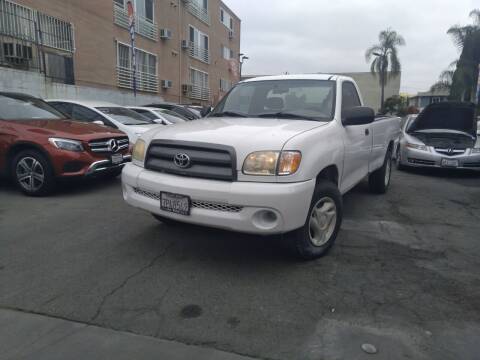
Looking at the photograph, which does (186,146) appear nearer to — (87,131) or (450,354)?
(450,354)

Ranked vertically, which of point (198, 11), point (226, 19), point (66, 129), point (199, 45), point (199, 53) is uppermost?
point (226, 19)

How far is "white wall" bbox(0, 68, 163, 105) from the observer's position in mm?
10328

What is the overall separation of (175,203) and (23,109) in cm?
477

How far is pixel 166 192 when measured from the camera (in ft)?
11.0

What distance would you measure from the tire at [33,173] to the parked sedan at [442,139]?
736cm

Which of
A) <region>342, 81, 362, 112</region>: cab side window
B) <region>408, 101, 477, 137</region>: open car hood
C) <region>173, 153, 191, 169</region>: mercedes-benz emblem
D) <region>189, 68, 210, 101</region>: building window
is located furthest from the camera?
<region>189, 68, 210, 101</region>: building window

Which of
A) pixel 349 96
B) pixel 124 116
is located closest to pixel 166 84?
pixel 124 116

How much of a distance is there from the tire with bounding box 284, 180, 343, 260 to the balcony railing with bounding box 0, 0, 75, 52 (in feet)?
37.6

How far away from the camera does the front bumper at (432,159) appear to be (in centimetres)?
818

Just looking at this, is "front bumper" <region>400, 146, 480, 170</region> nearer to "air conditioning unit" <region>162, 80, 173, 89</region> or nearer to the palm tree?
"air conditioning unit" <region>162, 80, 173, 89</region>

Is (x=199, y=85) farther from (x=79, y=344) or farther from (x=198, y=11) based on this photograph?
(x=79, y=344)

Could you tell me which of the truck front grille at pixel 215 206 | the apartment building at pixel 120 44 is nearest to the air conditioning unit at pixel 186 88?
the apartment building at pixel 120 44

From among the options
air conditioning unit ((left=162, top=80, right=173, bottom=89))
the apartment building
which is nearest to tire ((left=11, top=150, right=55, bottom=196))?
the apartment building

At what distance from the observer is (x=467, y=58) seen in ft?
90.4
